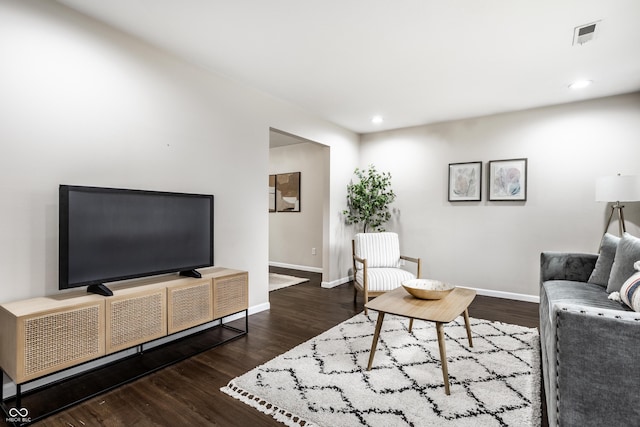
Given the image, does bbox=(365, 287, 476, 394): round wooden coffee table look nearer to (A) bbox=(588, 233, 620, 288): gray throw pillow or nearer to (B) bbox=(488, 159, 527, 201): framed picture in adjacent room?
(A) bbox=(588, 233, 620, 288): gray throw pillow

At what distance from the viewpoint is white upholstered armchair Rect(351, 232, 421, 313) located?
3.70 metres

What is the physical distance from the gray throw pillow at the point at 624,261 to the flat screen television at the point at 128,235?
3.17 m

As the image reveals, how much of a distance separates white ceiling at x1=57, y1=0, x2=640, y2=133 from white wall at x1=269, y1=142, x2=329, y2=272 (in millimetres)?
2329

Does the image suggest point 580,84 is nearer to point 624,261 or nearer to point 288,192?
point 624,261

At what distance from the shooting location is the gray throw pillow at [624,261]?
2.25 meters

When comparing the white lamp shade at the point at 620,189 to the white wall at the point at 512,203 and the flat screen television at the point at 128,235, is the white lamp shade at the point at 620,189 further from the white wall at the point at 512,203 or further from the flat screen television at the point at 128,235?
the flat screen television at the point at 128,235

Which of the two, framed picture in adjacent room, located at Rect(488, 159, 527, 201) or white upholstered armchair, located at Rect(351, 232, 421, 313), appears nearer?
white upholstered armchair, located at Rect(351, 232, 421, 313)

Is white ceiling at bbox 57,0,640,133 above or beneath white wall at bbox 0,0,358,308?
Answer: above

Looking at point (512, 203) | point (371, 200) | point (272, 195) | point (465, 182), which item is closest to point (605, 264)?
point (512, 203)

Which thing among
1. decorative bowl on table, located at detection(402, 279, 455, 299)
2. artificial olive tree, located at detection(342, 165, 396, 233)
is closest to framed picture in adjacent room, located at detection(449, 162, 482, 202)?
artificial olive tree, located at detection(342, 165, 396, 233)

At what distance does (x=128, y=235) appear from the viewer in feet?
7.86

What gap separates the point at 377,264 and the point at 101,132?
10.3 ft

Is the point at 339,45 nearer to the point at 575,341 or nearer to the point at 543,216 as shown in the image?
the point at 575,341

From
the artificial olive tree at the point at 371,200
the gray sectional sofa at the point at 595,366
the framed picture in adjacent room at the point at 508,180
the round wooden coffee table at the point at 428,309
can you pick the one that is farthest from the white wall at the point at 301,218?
the gray sectional sofa at the point at 595,366
